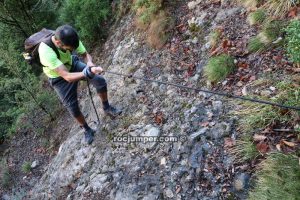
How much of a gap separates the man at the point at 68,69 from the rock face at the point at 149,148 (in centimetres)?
54

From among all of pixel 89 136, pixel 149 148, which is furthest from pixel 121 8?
pixel 149 148

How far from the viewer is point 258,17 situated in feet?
18.8

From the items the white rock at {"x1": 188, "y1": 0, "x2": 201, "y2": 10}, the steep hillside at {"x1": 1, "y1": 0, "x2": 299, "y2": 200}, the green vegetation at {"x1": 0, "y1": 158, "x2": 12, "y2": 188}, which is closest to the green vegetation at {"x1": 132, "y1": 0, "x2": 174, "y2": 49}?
the steep hillside at {"x1": 1, "y1": 0, "x2": 299, "y2": 200}

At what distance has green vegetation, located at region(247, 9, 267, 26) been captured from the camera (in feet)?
18.7

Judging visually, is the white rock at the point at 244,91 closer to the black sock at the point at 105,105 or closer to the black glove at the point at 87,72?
the black glove at the point at 87,72

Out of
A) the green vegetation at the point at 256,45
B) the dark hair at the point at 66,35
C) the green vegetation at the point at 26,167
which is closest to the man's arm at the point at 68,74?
the dark hair at the point at 66,35

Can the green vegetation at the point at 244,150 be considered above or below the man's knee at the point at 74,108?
below

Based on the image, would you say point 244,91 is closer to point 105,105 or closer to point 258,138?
point 258,138

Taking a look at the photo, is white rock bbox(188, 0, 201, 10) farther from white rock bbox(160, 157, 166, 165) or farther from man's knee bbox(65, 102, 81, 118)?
white rock bbox(160, 157, 166, 165)

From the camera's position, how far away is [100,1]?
30.6 feet

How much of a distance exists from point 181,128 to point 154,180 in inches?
37.2

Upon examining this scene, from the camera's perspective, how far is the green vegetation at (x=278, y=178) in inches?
135

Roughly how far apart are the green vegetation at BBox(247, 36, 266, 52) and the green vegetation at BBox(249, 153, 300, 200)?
6.85 ft

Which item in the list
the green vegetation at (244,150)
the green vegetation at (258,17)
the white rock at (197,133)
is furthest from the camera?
the green vegetation at (258,17)
